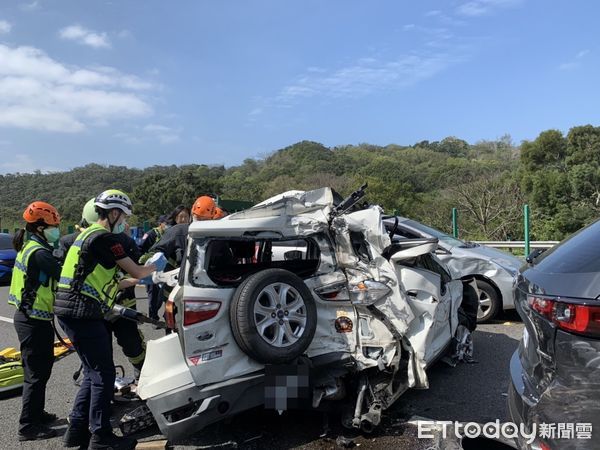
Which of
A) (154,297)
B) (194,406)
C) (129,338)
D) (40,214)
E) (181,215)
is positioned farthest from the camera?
(154,297)

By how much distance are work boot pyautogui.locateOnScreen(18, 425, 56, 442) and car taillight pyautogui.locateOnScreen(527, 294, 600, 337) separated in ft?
13.0

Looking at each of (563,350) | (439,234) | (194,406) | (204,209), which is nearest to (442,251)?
(439,234)

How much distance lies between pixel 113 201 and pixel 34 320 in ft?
4.26

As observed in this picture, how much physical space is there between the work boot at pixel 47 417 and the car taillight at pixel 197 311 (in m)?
1.91

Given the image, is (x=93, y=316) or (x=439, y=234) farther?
(x=439, y=234)

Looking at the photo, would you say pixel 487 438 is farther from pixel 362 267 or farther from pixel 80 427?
pixel 80 427

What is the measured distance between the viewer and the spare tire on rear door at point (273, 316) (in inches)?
132

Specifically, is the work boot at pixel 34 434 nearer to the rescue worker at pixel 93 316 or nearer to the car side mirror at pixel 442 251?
the rescue worker at pixel 93 316

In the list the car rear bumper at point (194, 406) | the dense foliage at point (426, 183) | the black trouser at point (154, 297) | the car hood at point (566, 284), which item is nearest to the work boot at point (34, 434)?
the car rear bumper at point (194, 406)

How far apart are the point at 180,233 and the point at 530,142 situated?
1220 inches

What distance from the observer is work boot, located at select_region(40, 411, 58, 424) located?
4.22 metres

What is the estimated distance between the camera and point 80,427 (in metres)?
3.77

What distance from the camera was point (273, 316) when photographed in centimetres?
349

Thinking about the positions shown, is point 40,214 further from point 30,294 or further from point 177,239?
point 177,239
